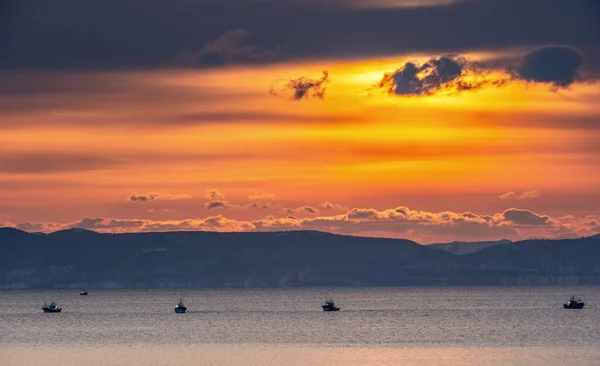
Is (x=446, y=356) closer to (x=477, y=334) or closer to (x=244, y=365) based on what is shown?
(x=244, y=365)

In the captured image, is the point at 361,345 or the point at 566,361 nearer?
the point at 566,361

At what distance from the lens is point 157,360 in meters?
148

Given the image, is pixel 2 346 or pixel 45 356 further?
pixel 2 346

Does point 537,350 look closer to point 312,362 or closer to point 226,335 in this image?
point 312,362

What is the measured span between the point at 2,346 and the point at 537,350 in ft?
232

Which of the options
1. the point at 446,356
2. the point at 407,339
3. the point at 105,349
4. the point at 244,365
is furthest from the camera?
the point at 407,339

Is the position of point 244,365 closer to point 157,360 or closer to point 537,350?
point 157,360

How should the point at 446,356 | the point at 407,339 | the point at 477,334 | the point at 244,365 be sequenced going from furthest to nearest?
the point at 477,334, the point at 407,339, the point at 446,356, the point at 244,365

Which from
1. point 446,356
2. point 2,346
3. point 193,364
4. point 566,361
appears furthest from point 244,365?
point 2,346

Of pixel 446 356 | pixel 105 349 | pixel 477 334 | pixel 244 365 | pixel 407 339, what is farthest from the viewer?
pixel 477 334

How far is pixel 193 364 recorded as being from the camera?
469 ft

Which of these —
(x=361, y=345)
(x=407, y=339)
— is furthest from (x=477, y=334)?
(x=361, y=345)

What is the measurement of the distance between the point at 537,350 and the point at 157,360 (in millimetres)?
47049

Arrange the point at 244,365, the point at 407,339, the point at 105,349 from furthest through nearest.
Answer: the point at 407,339, the point at 105,349, the point at 244,365
